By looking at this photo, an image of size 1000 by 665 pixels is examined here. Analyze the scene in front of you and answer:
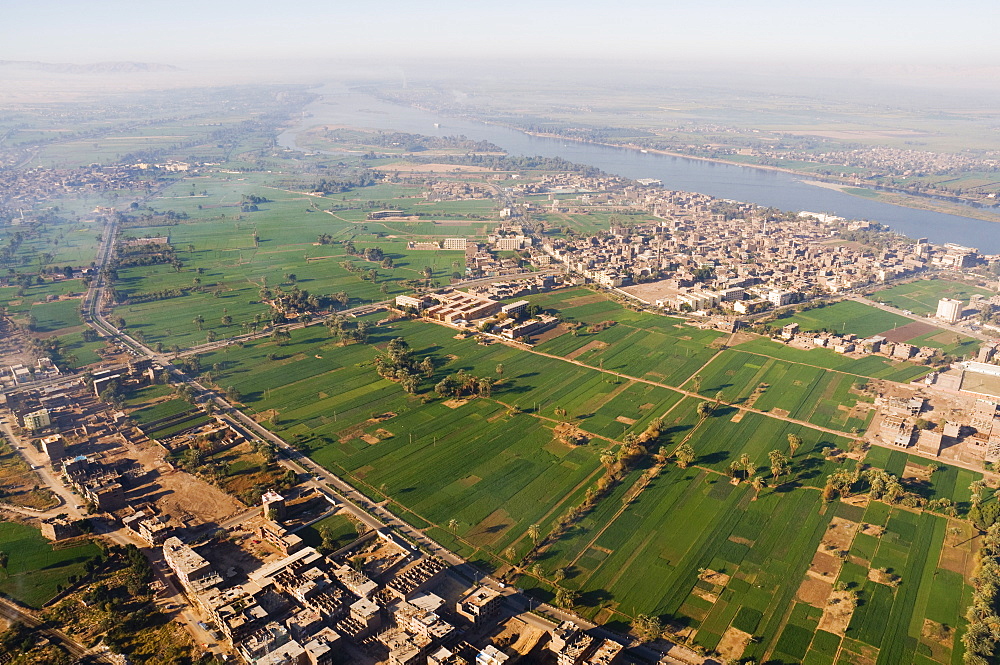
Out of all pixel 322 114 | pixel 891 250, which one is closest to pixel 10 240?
pixel 891 250

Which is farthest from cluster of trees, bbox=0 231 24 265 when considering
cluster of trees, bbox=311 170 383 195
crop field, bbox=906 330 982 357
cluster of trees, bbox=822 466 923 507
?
crop field, bbox=906 330 982 357

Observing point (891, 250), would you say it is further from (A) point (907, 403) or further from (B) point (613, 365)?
(B) point (613, 365)

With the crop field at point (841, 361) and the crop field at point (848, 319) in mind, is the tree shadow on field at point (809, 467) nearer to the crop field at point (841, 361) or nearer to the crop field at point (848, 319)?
the crop field at point (841, 361)

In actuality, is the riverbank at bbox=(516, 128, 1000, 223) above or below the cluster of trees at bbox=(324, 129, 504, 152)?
below

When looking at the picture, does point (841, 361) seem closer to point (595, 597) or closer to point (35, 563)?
point (595, 597)

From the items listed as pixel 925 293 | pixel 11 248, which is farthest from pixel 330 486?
pixel 11 248

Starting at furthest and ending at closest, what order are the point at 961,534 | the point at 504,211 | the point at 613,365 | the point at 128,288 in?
the point at 504,211 < the point at 128,288 < the point at 613,365 < the point at 961,534

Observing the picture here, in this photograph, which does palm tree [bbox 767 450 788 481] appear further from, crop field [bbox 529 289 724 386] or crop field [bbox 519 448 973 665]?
crop field [bbox 529 289 724 386]
